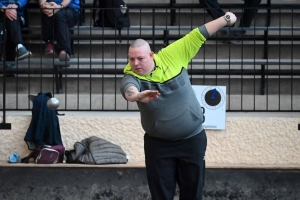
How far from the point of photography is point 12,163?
932 centimetres

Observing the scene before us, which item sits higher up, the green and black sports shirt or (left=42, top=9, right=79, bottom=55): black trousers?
(left=42, top=9, right=79, bottom=55): black trousers

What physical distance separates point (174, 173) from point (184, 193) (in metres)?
0.22

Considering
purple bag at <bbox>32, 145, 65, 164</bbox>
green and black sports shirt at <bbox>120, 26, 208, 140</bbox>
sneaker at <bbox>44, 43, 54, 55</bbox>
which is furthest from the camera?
sneaker at <bbox>44, 43, 54, 55</bbox>

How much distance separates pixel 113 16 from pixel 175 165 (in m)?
4.26

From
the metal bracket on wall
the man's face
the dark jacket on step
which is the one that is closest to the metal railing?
the metal bracket on wall

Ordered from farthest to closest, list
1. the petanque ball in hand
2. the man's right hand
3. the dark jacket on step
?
the dark jacket on step → the petanque ball in hand → the man's right hand

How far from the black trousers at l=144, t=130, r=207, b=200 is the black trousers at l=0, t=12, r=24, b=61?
4227 mm

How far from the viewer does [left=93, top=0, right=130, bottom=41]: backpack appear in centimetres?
1022

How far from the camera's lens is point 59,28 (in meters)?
10.2

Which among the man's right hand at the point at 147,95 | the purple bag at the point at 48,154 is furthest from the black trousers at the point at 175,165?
the purple bag at the point at 48,154

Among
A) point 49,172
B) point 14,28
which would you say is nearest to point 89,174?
point 49,172

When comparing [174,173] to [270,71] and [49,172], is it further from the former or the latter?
[270,71]

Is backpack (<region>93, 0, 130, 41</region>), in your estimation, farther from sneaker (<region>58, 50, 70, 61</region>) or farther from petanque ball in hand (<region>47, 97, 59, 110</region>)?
petanque ball in hand (<region>47, 97, 59, 110</region>)

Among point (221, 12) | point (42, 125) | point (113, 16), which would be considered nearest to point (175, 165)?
point (42, 125)
